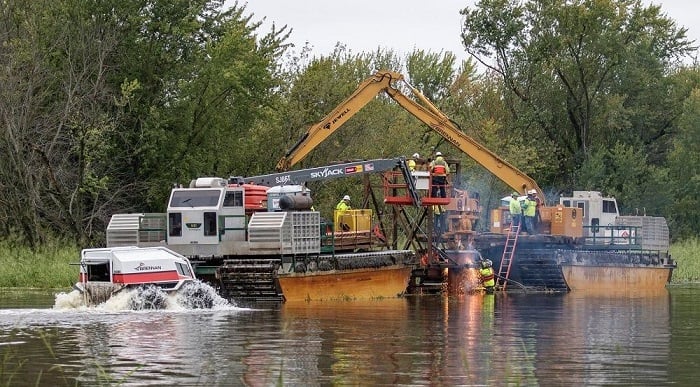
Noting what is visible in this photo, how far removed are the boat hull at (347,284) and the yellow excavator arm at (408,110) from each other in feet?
19.9

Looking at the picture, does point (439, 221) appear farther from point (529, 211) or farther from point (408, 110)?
point (408, 110)

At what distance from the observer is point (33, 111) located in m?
55.5

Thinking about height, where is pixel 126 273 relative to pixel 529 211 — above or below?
below

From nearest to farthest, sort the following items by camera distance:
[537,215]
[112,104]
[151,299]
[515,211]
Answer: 1. [151,299]
2. [515,211]
3. [537,215]
4. [112,104]

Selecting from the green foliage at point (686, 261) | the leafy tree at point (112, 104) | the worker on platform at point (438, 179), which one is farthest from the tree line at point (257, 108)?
the worker on platform at point (438, 179)

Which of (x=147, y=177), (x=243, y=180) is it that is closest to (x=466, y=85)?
(x=147, y=177)

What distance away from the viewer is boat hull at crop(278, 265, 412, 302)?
1563 inches

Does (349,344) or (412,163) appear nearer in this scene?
(349,344)

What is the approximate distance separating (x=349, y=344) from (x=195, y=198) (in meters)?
14.3

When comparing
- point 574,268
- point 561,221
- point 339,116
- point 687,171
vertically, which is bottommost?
point 574,268

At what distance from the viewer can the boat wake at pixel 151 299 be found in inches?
1383

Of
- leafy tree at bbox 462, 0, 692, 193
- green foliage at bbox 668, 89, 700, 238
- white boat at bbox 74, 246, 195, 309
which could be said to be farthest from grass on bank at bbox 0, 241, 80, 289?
green foliage at bbox 668, 89, 700, 238

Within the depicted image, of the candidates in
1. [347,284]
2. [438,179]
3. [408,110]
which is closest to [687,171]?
[408,110]

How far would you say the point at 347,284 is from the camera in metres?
41.5
